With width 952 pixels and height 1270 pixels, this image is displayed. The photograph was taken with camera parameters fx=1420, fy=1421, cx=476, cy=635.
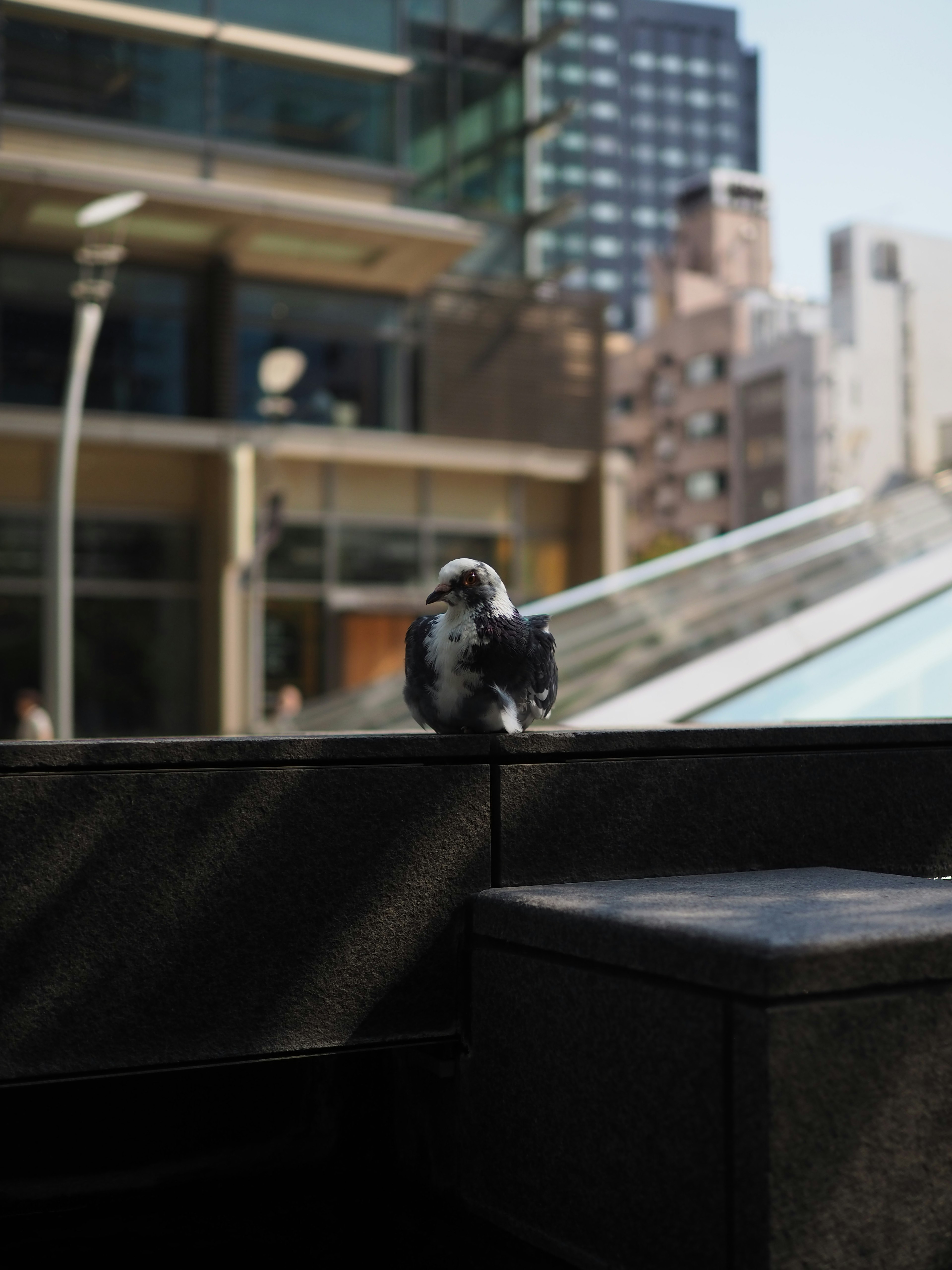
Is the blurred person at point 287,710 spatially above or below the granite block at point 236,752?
below

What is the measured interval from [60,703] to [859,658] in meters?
7.09

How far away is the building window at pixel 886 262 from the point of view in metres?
69.5

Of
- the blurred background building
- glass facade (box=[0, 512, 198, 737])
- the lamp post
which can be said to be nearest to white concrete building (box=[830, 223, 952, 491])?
the blurred background building

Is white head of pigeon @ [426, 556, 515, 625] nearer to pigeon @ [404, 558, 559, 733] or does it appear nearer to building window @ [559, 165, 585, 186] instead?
pigeon @ [404, 558, 559, 733]

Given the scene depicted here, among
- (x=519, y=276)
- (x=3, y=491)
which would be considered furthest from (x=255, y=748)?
(x=519, y=276)

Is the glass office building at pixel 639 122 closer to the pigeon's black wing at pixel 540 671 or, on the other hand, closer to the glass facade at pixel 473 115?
the glass facade at pixel 473 115

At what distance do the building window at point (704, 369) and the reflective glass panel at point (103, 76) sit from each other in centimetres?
5393

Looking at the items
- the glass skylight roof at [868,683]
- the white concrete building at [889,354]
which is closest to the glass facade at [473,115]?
the glass skylight roof at [868,683]

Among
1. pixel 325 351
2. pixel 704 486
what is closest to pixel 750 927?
pixel 325 351

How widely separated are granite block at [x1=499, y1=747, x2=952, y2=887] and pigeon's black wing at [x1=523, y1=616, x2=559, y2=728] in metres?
0.14

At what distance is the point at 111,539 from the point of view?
20.2m

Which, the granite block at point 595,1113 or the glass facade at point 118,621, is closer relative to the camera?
the granite block at point 595,1113

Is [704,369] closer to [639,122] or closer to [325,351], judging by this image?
[325,351]

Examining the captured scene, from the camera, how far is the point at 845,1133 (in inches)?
92.1
